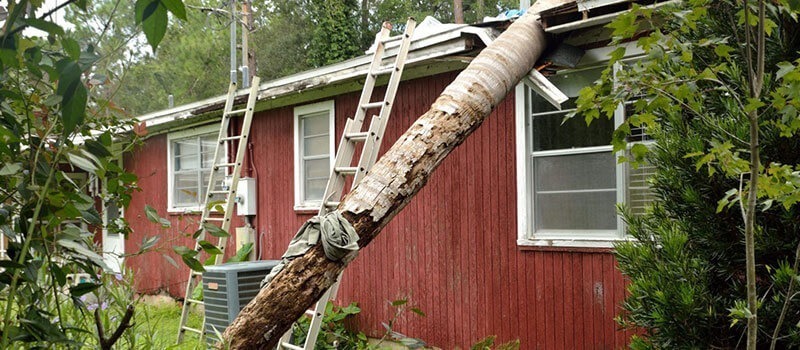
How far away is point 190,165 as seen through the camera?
10.5 metres

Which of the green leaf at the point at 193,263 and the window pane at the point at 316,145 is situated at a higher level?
the window pane at the point at 316,145

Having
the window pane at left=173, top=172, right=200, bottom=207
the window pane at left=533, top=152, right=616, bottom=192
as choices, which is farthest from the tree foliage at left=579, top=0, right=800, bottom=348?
the window pane at left=173, top=172, right=200, bottom=207

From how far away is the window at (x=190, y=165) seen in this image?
10.0 metres

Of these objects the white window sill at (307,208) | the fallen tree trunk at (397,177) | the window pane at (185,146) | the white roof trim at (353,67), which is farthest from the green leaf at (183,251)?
the window pane at (185,146)

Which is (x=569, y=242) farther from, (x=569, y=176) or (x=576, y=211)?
(x=569, y=176)

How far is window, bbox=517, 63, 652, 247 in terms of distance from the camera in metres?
5.28

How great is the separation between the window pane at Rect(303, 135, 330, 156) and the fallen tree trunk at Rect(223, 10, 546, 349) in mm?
3290

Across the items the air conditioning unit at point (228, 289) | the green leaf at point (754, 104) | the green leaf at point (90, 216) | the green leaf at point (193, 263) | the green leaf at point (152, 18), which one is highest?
the green leaf at point (754, 104)

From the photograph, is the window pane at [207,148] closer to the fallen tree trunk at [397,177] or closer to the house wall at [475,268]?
the house wall at [475,268]

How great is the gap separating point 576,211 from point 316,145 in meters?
3.56

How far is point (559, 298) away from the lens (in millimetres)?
5590

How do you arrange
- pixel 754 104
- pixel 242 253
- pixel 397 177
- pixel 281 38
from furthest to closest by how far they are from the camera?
1. pixel 281 38
2. pixel 242 253
3. pixel 397 177
4. pixel 754 104

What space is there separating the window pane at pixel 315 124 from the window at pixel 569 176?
284 centimetres

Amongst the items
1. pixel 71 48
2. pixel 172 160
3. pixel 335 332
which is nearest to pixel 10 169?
pixel 71 48
